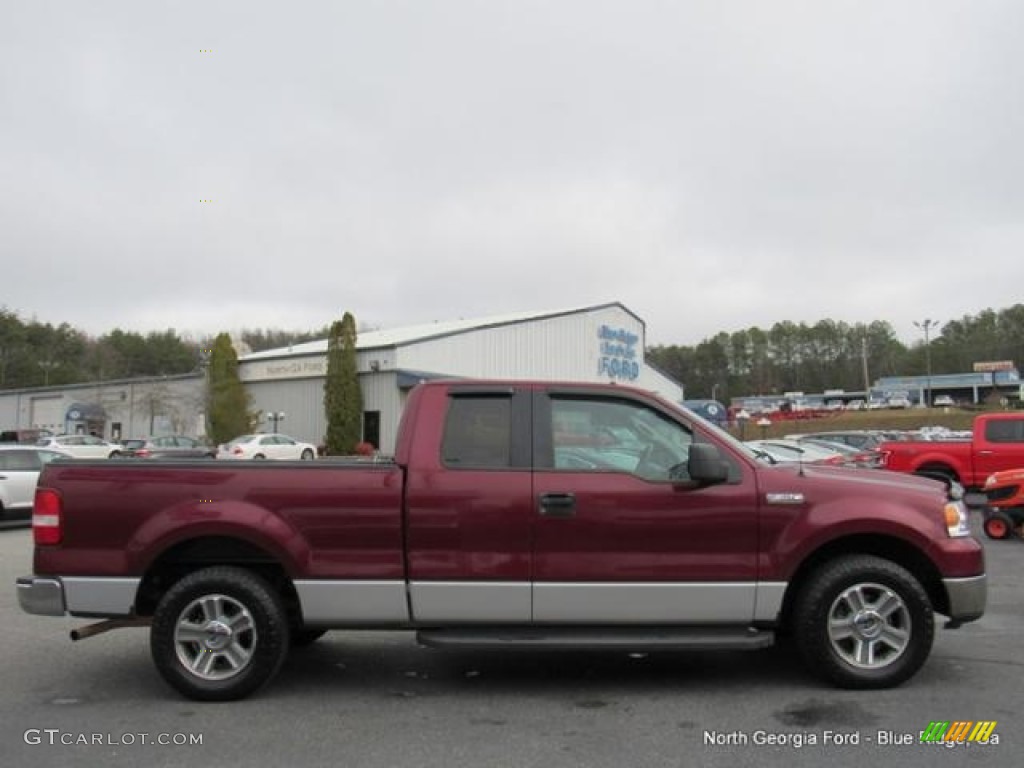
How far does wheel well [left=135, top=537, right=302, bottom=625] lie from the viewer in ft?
17.5

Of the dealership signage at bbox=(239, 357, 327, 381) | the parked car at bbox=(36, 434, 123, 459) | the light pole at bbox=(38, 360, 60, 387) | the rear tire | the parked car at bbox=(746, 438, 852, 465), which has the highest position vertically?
the light pole at bbox=(38, 360, 60, 387)

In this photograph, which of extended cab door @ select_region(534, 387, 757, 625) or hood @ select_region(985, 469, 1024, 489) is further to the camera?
hood @ select_region(985, 469, 1024, 489)

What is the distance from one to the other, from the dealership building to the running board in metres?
30.9

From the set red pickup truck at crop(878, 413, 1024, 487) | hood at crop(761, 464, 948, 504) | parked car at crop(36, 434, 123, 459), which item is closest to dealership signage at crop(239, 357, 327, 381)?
parked car at crop(36, 434, 123, 459)

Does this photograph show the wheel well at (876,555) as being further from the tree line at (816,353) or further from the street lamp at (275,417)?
the tree line at (816,353)

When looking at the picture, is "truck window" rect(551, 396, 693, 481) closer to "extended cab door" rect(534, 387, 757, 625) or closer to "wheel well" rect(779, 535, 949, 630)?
"extended cab door" rect(534, 387, 757, 625)

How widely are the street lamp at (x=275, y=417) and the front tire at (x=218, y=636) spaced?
40.3 m

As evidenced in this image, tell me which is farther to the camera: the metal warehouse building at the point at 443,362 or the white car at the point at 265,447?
the metal warehouse building at the point at 443,362

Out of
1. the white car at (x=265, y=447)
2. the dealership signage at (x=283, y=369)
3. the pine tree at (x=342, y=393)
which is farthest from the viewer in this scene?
the dealership signage at (x=283, y=369)

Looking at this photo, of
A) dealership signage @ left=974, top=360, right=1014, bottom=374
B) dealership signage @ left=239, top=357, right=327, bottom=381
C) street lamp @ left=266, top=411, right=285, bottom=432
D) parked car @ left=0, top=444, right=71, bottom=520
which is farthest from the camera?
dealership signage @ left=974, top=360, right=1014, bottom=374

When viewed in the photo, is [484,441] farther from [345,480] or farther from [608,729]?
[608,729]

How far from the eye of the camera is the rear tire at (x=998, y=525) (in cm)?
1312

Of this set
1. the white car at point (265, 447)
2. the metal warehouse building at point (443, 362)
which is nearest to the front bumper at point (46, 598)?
the white car at point (265, 447)

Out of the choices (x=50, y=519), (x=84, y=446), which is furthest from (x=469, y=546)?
(x=84, y=446)
